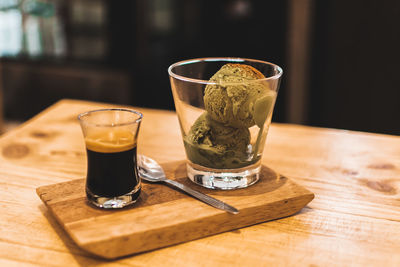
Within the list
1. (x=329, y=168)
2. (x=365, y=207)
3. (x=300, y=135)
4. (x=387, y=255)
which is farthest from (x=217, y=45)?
(x=387, y=255)

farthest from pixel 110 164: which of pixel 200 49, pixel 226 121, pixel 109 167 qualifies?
pixel 200 49

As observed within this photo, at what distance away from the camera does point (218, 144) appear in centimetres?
83

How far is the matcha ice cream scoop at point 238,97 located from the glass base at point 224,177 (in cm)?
9

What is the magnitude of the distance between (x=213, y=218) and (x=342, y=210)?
25 centimetres

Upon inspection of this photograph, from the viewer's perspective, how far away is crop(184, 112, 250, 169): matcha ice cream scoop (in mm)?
832

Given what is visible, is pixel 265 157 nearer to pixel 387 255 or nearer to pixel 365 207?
pixel 365 207

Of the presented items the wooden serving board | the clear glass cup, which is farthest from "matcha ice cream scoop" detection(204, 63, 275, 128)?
the wooden serving board

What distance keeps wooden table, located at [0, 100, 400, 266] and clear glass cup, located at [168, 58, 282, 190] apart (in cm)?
12

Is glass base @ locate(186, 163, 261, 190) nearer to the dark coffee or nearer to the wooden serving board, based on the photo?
the wooden serving board

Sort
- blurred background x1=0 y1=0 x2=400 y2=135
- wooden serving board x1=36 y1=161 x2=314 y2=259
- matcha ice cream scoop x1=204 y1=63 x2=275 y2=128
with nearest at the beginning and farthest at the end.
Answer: wooden serving board x1=36 y1=161 x2=314 y2=259 < matcha ice cream scoop x1=204 y1=63 x2=275 y2=128 < blurred background x1=0 y1=0 x2=400 y2=135

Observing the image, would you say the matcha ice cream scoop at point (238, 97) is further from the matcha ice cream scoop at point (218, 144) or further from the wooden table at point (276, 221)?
the wooden table at point (276, 221)

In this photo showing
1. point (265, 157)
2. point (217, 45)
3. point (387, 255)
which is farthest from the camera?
point (217, 45)

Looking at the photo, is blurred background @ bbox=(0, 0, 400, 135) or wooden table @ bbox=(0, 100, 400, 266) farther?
blurred background @ bbox=(0, 0, 400, 135)

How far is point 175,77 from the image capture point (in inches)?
32.9
